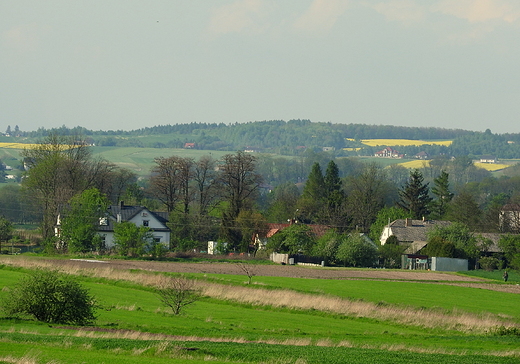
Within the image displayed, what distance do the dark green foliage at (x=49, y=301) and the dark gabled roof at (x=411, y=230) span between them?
74488 millimetres

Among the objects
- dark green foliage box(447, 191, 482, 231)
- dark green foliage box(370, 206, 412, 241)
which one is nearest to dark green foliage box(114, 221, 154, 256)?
dark green foliage box(370, 206, 412, 241)

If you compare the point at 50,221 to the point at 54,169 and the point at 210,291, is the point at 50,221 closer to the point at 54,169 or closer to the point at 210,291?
the point at 54,169

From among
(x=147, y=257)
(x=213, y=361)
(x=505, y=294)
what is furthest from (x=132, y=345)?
(x=147, y=257)

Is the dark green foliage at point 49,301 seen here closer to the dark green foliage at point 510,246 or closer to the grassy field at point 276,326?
the grassy field at point 276,326

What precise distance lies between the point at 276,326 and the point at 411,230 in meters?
72.7

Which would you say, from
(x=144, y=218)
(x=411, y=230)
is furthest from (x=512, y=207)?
(x=144, y=218)

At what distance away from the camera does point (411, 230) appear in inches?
4163

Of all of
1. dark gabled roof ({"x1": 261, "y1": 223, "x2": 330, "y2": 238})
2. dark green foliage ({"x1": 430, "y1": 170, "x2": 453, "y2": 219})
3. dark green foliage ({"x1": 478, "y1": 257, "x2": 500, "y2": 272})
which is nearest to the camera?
dark green foliage ({"x1": 478, "y1": 257, "x2": 500, "y2": 272})

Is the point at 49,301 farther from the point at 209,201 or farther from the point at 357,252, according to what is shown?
the point at 209,201

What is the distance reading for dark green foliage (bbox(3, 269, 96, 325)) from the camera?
31.7m

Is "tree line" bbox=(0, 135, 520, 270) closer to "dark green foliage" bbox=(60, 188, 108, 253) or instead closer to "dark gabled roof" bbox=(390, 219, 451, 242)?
"dark green foliage" bbox=(60, 188, 108, 253)

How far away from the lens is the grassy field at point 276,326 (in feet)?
74.5

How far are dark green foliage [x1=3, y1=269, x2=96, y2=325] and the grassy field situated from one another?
104 cm

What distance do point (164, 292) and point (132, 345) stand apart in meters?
16.0
